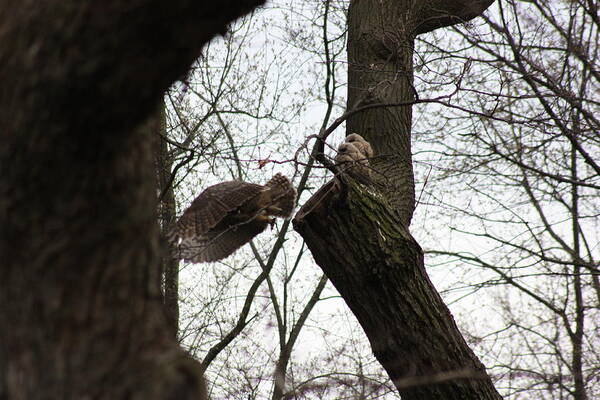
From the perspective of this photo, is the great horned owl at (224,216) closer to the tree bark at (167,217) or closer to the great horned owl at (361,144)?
the tree bark at (167,217)

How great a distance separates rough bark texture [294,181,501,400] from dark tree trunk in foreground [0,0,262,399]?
2.17m

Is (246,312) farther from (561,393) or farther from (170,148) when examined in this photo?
(561,393)

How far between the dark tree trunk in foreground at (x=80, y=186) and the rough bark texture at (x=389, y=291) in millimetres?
2167

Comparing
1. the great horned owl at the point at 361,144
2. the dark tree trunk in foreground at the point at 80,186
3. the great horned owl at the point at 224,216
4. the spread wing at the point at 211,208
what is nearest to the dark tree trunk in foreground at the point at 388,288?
the great horned owl at the point at 224,216

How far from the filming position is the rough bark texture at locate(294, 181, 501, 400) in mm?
3816

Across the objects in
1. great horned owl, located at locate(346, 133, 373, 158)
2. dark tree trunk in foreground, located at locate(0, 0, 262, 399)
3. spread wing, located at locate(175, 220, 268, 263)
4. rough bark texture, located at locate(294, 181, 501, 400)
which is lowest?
dark tree trunk in foreground, located at locate(0, 0, 262, 399)

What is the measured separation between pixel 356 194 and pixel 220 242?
224cm

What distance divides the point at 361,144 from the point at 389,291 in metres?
2.41

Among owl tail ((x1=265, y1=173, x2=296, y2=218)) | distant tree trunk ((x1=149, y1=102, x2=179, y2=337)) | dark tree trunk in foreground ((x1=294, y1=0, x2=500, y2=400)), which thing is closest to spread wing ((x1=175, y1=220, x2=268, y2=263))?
owl tail ((x1=265, y1=173, x2=296, y2=218))

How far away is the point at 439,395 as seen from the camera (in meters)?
3.83

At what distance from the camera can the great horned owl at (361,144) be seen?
19.4 ft

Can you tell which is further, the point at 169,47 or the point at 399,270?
the point at 399,270

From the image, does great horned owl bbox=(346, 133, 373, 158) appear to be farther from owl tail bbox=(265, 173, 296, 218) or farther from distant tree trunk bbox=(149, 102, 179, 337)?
distant tree trunk bbox=(149, 102, 179, 337)

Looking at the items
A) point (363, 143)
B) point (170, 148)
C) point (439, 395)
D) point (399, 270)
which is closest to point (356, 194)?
point (399, 270)
